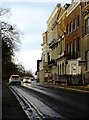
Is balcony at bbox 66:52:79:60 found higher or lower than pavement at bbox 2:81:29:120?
higher

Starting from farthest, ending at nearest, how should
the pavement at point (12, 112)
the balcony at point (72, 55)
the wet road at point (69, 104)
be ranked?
the balcony at point (72, 55), the wet road at point (69, 104), the pavement at point (12, 112)

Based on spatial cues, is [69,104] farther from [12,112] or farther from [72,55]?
[72,55]

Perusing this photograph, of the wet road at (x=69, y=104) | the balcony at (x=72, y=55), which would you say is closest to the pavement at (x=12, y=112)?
the wet road at (x=69, y=104)

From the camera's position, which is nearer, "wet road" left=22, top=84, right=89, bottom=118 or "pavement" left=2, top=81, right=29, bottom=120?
"pavement" left=2, top=81, right=29, bottom=120

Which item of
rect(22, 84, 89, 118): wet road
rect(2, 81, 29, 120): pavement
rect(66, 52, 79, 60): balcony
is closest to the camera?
rect(2, 81, 29, 120): pavement

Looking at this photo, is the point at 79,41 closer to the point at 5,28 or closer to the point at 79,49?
the point at 79,49

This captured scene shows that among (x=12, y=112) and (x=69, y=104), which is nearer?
(x=12, y=112)

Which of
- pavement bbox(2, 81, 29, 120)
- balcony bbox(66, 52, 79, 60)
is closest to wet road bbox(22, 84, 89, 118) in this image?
pavement bbox(2, 81, 29, 120)

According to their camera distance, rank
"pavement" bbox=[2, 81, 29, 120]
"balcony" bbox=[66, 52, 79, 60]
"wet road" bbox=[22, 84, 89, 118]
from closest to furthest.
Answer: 1. "pavement" bbox=[2, 81, 29, 120]
2. "wet road" bbox=[22, 84, 89, 118]
3. "balcony" bbox=[66, 52, 79, 60]

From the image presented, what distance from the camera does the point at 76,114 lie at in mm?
15125

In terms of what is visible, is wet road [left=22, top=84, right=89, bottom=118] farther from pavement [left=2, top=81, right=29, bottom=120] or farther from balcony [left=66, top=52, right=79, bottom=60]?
balcony [left=66, top=52, right=79, bottom=60]

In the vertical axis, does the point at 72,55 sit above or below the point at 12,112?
above

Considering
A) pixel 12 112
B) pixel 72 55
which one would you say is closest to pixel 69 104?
pixel 12 112

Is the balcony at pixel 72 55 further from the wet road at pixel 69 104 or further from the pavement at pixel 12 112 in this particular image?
the pavement at pixel 12 112
